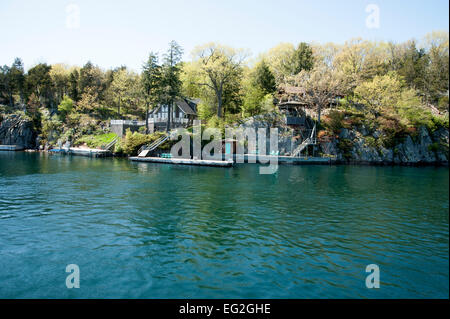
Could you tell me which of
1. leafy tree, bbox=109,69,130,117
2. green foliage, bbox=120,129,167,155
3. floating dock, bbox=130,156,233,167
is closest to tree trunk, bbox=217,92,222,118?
green foliage, bbox=120,129,167,155

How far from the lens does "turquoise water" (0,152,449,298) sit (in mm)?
11023

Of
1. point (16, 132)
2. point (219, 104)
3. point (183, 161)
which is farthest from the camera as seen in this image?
point (16, 132)

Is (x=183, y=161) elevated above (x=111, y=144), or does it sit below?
below

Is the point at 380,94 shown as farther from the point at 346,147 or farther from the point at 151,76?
the point at 151,76

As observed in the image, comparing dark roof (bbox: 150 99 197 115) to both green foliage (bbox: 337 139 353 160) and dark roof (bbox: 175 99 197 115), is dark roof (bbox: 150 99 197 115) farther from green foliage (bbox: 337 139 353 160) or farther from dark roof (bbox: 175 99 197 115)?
green foliage (bbox: 337 139 353 160)

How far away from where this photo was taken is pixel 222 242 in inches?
610

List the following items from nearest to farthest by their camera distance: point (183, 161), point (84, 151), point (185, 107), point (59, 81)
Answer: point (183, 161) → point (84, 151) → point (185, 107) → point (59, 81)

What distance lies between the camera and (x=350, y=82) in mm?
72562

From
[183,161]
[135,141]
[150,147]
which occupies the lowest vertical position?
[183,161]

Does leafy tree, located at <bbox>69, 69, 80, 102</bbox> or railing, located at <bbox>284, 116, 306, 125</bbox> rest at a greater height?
leafy tree, located at <bbox>69, 69, 80, 102</bbox>

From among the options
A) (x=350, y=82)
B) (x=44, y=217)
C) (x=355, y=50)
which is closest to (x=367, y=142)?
(x=350, y=82)

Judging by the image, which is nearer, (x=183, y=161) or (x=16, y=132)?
(x=183, y=161)

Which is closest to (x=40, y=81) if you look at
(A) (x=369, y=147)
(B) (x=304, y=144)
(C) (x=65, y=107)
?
(C) (x=65, y=107)

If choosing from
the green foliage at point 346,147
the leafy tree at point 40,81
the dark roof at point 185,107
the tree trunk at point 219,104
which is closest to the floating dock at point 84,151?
the dark roof at point 185,107
